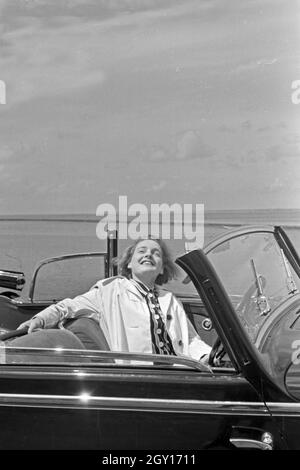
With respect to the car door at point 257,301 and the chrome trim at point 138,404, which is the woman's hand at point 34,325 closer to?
the chrome trim at point 138,404

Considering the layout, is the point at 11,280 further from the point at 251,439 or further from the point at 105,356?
the point at 251,439

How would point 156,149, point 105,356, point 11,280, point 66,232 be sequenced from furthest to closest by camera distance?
1. point 11,280
2. point 66,232
3. point 156,149
4. point 105,356

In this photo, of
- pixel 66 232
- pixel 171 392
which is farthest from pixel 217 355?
pixel 66 232

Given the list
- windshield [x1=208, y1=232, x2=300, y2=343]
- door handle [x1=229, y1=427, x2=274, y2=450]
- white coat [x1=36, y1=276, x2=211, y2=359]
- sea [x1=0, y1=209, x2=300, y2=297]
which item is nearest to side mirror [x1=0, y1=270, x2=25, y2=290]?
sea [x1=0, y1=209, x2=300, y2=297]

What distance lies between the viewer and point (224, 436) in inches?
88.0

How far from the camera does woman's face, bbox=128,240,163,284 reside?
3.01m

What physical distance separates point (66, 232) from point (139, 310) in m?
0.76

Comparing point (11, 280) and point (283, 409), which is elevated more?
point (11, 280)

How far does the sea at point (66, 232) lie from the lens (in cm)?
297

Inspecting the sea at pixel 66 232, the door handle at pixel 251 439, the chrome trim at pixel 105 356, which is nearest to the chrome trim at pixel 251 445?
the door handle at pixel 251 439

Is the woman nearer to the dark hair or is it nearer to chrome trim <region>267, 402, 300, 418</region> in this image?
the dark hair

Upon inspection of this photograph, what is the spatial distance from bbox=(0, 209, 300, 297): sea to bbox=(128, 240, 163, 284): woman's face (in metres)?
0.07

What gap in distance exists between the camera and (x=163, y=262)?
3.02 meters
